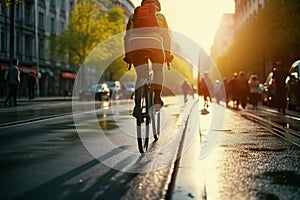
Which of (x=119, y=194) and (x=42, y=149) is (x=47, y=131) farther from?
(x=119, y=194)

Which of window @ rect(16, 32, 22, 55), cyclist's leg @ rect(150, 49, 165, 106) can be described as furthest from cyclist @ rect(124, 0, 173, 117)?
window @ rect(16, 32, 22, 55)

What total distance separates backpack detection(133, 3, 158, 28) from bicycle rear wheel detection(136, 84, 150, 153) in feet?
2.74

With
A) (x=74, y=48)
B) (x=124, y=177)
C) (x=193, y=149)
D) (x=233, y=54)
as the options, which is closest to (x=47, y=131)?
(x=193, y=149)

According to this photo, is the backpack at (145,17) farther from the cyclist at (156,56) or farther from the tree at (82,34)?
the tree at (82,34)

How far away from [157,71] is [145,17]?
1.10 meters

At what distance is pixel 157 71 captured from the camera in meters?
8.78

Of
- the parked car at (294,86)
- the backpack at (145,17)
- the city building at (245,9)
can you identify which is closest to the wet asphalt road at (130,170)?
the backpack at (145,17)

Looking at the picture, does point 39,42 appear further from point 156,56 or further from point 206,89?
point 156,56

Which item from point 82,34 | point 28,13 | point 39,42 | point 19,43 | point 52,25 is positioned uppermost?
point 28,13

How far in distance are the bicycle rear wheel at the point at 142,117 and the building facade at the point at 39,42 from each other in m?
47.6

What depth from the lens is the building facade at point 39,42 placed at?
56.9 metres

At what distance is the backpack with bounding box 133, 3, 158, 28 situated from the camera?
795 centimetres

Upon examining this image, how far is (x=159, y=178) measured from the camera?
5.68m

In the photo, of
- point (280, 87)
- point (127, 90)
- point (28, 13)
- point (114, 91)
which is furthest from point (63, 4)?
point (280, 87)
